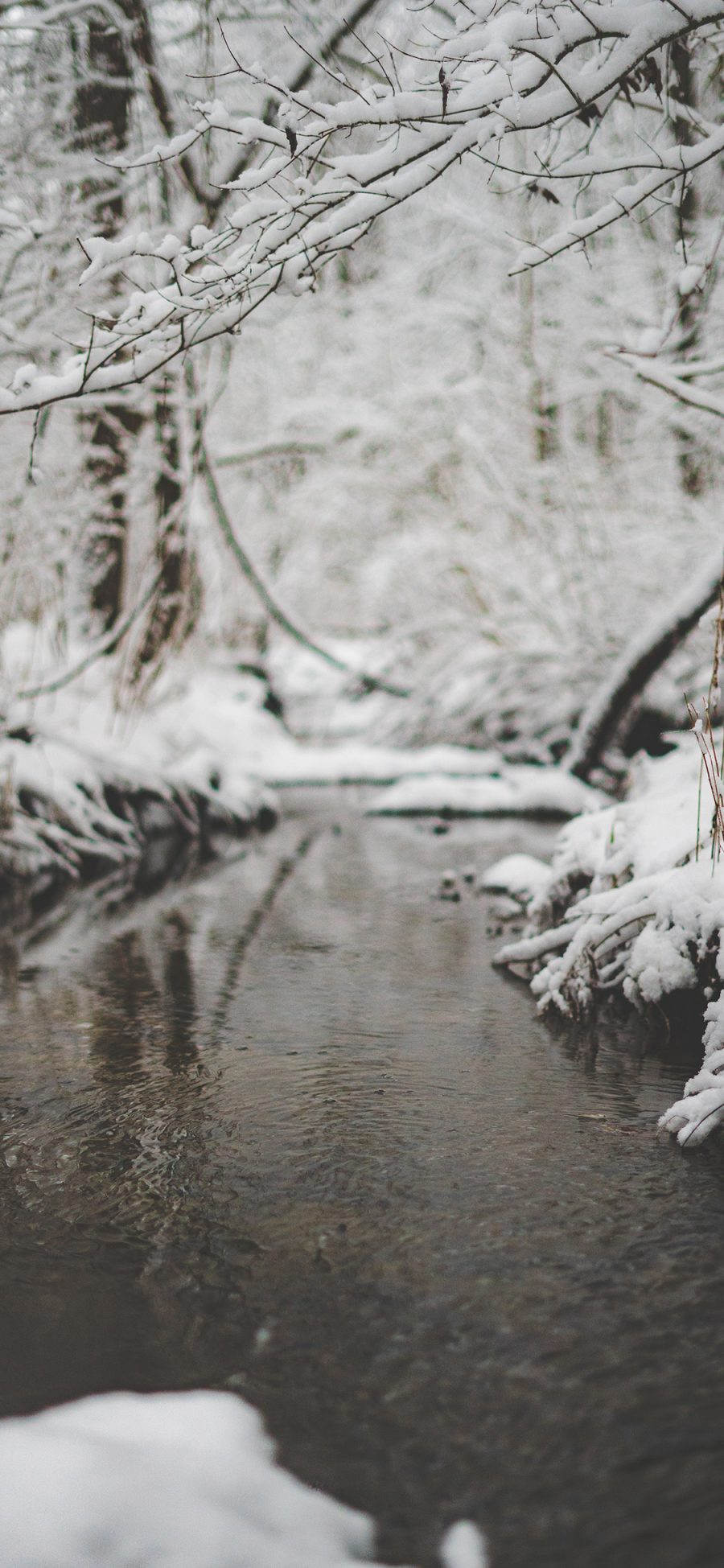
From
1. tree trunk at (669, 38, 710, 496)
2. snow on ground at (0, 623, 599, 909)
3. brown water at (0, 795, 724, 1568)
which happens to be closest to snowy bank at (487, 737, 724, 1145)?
Result: brown water at (0, 795, 724, 1568)

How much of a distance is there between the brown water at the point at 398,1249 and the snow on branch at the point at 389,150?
194 centimetres

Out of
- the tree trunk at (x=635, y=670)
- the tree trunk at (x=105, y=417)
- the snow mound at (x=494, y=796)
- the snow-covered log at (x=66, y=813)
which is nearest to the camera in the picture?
the tree trunk at (x=635, y=670)

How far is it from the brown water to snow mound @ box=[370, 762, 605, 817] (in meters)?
6.14

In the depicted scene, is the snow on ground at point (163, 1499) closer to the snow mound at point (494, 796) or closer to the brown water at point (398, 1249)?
the brown water at point (398, 1249)

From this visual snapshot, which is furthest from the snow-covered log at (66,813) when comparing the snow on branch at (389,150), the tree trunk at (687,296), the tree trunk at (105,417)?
the tree trunk at (687,296)

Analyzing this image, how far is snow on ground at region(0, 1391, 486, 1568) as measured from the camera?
1538 millimetres

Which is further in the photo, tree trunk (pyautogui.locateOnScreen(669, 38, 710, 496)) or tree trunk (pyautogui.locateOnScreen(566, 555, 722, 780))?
tree trunk (pyautogui.locateOnScreen(566, 555, 722, 780))

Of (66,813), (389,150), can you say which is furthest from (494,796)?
(389,150)

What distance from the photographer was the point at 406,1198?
249 centimetres

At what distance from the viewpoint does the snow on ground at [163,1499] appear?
5.05 ft

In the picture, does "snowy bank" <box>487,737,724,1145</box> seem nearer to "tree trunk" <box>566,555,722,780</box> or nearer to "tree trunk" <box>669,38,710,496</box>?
"tree trunk" <box>566,555,722,780</box>

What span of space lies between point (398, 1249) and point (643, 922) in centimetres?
168

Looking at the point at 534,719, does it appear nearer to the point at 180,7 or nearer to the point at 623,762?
the point at 623,762

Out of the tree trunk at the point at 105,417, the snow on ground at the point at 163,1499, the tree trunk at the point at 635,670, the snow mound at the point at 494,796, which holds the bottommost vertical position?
the snow on ground at the point at 163,1499
